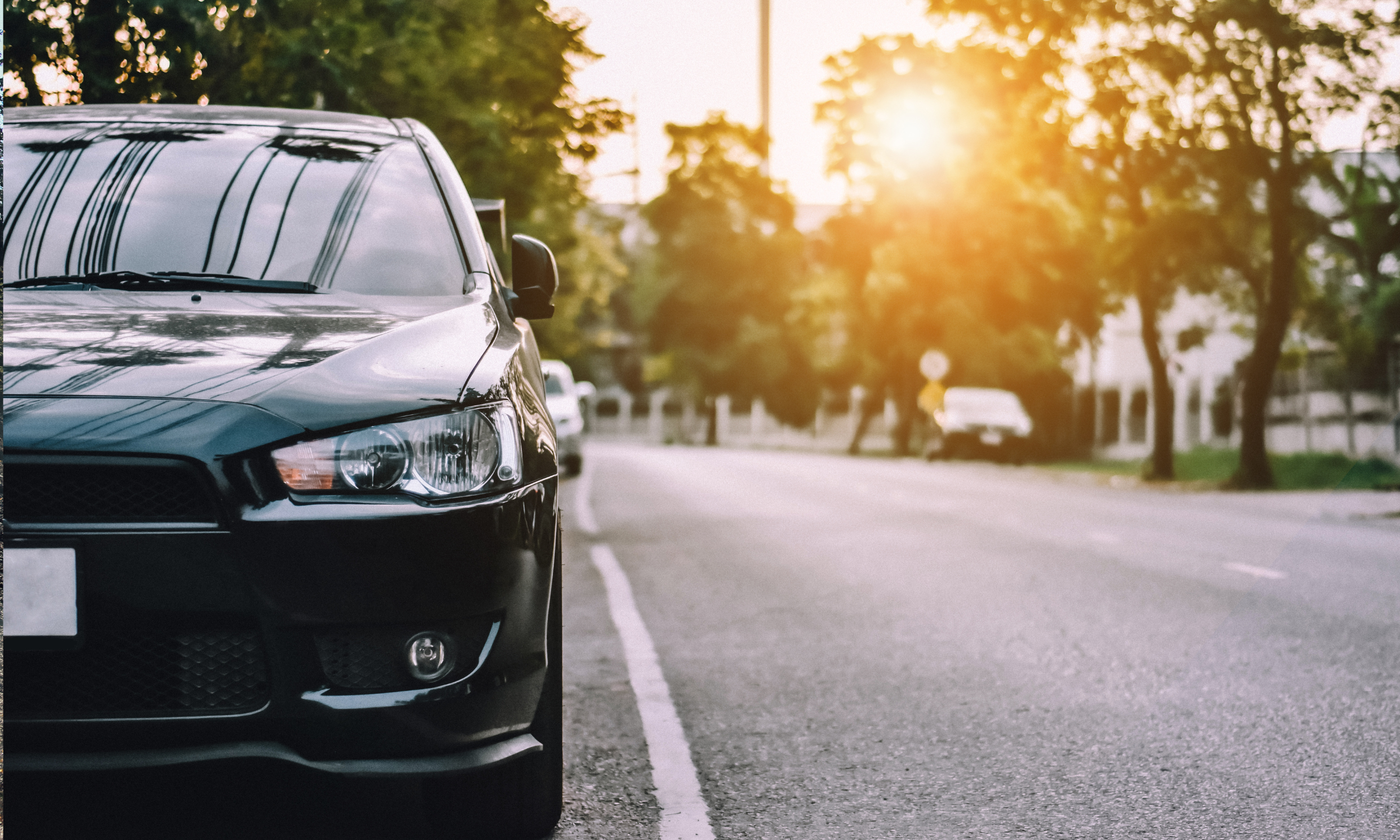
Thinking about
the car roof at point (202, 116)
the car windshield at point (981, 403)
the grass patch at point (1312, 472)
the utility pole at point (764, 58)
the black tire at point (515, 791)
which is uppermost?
the utility pole at point (764, 58)

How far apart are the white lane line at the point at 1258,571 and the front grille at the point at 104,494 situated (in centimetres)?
754

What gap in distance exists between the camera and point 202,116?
14.6 ft

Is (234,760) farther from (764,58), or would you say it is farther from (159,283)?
(764,58)

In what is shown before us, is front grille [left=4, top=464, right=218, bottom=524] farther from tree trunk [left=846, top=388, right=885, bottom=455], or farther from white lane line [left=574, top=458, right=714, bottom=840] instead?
tree trunk [left=846, top=388, right=885, bottom=455]

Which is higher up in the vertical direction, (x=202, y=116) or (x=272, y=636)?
(x=202, y=116)

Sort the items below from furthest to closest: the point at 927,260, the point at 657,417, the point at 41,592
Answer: the point at 657,417
the point at 927,260
the point at 41,592

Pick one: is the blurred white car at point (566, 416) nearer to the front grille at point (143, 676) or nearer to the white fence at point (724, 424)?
the front grille at point (143, 676)

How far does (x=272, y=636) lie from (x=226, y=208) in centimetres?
159

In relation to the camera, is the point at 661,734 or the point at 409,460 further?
the point at 661,734

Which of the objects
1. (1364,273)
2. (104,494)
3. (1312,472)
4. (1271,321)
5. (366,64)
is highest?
(1364,273)

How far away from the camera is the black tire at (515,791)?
3.38m

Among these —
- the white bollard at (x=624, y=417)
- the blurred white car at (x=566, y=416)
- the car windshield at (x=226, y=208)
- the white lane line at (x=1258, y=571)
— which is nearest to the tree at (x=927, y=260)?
the blurred white car at (x=566, y=416)

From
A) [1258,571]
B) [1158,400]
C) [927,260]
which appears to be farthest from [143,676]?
[927,260]

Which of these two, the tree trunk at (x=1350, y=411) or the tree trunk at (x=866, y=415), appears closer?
the tree trunk at (x=1350, y=411)
